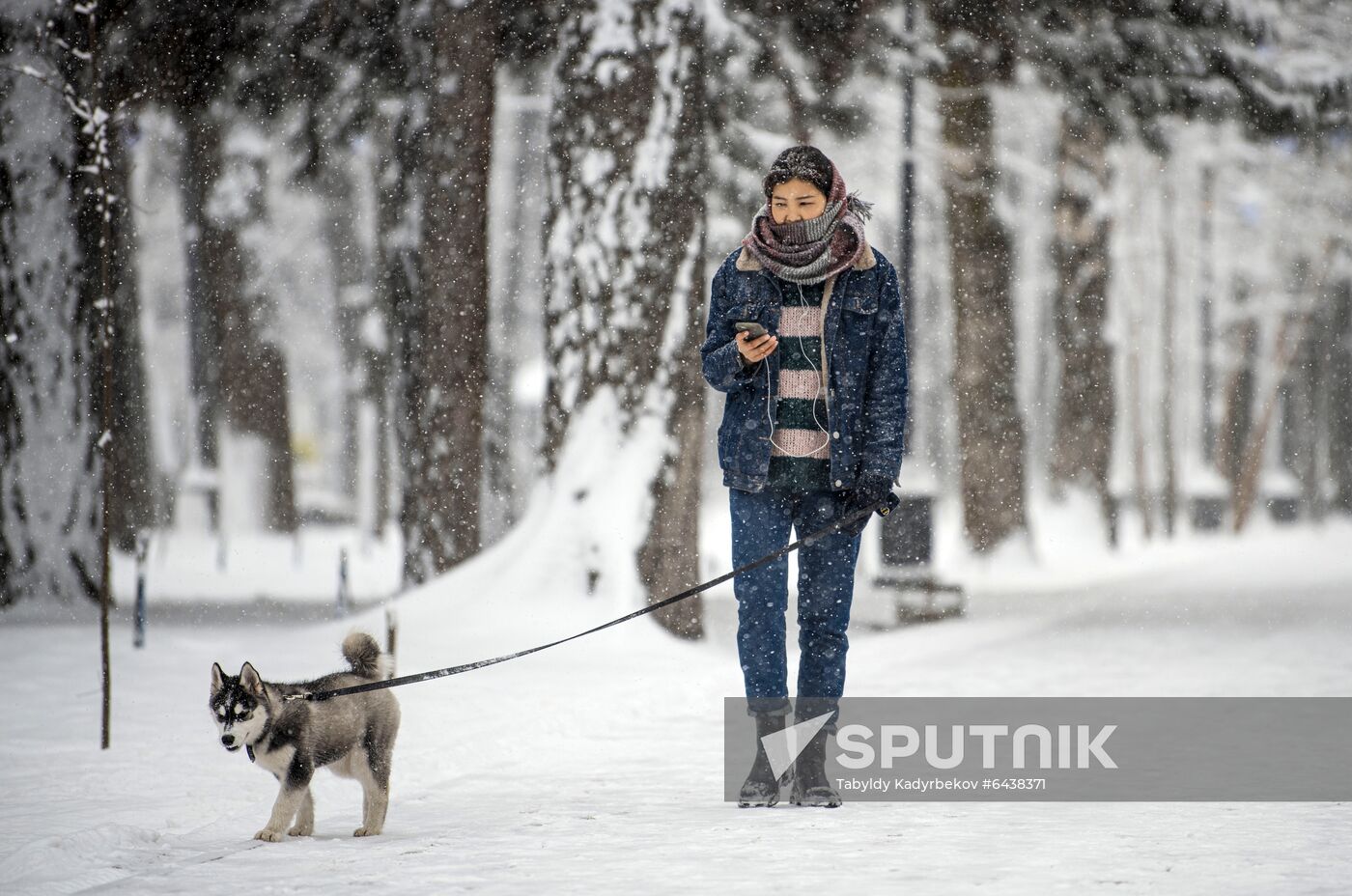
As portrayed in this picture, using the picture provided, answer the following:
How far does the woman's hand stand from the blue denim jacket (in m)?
0.10

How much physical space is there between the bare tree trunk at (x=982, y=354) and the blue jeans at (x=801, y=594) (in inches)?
602

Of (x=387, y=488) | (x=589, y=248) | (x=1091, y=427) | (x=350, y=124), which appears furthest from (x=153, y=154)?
(x=589, y=248)

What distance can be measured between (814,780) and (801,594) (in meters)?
0.64

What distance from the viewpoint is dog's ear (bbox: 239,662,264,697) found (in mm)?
4605

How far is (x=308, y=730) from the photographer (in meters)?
4.83

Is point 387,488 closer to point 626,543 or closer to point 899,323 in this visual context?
point 626,543

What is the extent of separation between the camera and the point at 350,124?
1553 centimetres

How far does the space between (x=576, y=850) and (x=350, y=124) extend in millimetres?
11832

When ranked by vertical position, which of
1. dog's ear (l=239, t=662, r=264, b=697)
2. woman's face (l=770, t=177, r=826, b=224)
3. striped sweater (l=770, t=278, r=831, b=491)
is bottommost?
dog's ear (l=239, t=662, r=264, b=697)

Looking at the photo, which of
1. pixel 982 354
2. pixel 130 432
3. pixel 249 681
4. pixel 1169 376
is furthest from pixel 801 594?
pixel 1169 376

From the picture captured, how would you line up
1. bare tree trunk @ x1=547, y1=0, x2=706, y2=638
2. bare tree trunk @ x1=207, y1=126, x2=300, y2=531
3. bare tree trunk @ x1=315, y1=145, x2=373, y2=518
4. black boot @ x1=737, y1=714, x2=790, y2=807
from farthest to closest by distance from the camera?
bare tree trunk @ x1=315, y1=145, x2=373, y2=518 → bare tree trunk @ x1=207, y1=126, x2=300, y2=531 → bare tree trunk @ x1=547, y1=0, x2=706, y2=638 → black boot @ x1=737, y1=714, x2=790, y2=807

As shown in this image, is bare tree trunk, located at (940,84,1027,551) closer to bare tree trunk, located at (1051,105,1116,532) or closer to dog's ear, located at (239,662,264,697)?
bare tree trunk, located at (1051,105,1116,532)

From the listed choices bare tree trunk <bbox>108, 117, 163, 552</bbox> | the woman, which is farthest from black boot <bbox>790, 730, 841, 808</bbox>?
bare tree trunk <bbox>108, 117, 163, 552</bbox>

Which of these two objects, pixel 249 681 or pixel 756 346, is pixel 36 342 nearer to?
pixel 249 681
